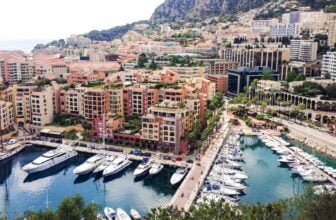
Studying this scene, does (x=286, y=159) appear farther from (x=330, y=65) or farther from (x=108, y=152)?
(x=330, y=65)

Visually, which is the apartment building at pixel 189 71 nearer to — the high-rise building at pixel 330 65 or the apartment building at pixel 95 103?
the high-rise building at pixel 330 65

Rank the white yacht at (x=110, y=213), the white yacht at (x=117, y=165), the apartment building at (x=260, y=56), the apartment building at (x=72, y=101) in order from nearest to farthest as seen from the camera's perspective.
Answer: the white yacht at (x=110, y=213) < the white yacht at (x=117, y=165) < the apartment building at (x=72, y=101) < the apartment building at (x=260, y=56)

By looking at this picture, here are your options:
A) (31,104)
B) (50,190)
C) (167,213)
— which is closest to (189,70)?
(31,104)

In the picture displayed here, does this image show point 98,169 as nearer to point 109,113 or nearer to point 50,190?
point 50,190

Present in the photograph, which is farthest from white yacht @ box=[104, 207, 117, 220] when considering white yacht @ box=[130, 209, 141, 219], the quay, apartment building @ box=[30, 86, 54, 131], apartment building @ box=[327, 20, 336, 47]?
apartment building @ box=[327, 20, 336, 47]

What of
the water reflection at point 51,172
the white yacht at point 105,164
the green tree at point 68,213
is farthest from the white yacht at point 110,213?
the water reflection at point 51,172

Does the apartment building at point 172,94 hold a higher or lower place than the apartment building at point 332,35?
lower
